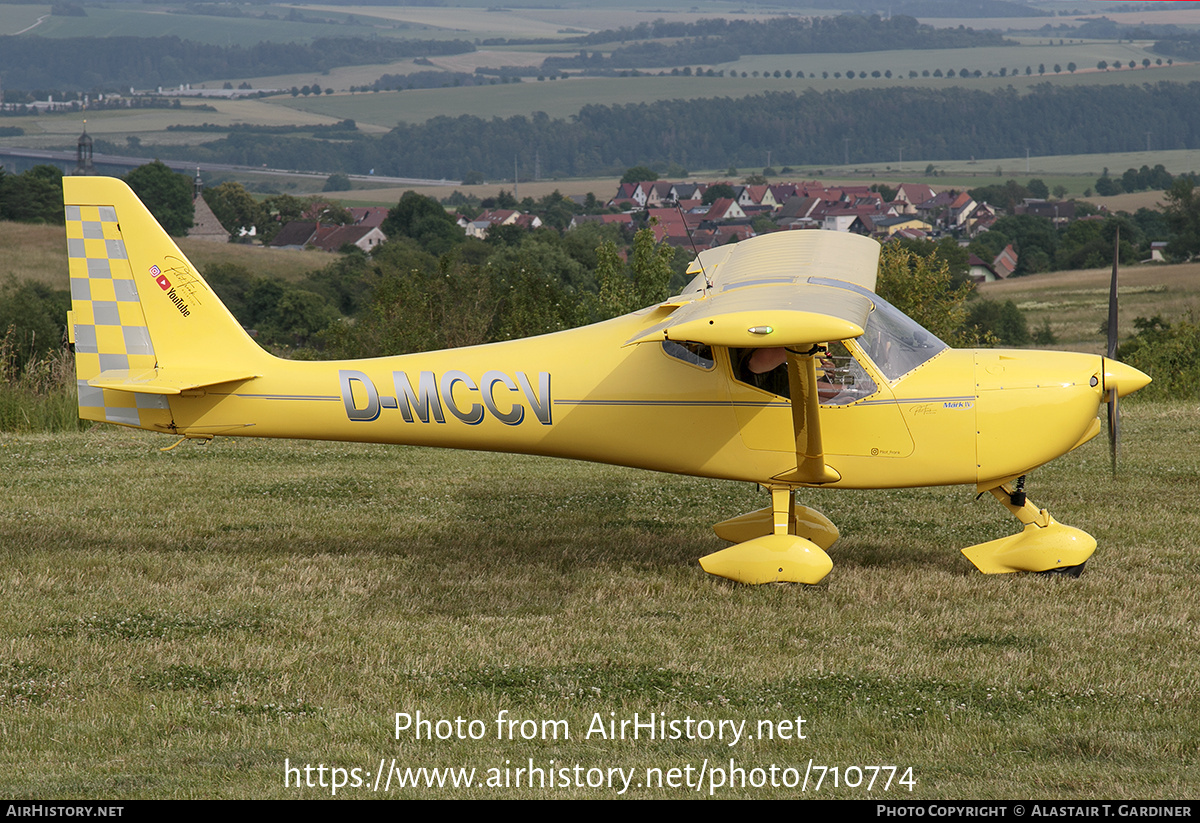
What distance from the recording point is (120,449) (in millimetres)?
14406

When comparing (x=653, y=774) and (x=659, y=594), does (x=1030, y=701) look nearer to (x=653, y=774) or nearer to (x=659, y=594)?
(x=653, y=774)

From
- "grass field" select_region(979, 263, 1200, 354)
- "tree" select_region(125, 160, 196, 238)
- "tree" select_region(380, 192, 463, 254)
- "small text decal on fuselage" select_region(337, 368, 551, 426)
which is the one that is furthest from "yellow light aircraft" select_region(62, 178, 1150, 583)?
"tree" select_region(125, 160, 196, 238)

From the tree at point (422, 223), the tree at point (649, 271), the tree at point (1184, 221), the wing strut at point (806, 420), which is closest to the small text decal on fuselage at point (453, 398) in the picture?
the wing strut at point (806, 420)

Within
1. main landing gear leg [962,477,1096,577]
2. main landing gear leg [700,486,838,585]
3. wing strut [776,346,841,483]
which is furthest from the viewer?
main landing gear leg [962,477,1096,577]

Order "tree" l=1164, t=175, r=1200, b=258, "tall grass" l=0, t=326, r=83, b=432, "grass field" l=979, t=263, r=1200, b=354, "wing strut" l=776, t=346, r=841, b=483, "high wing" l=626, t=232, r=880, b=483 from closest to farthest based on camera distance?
"high wing" l=626, t=232, r=880, b=483, "wing strut" l=776, t=346, r=841, b=483, "tall grass" l=0, t=326, r=83, b=432, "grass field" l=979, t=263, r=1200, b=354, "tree" l=1164, t=175, r=1200, b=258

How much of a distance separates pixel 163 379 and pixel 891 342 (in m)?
5.91

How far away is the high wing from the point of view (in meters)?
6.98

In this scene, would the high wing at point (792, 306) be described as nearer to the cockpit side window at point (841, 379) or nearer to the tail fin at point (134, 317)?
the cockpit side window at point (841, 379)

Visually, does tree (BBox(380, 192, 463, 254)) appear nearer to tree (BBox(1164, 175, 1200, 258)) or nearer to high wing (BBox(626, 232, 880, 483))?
tree (BBox(1164, 175, 1200, 258))

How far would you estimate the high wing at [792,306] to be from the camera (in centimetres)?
698

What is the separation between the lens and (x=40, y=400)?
16328 mm

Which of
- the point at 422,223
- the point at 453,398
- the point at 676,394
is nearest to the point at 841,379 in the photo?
the point at 676,394

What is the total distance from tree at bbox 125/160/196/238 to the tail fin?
8791 cm
